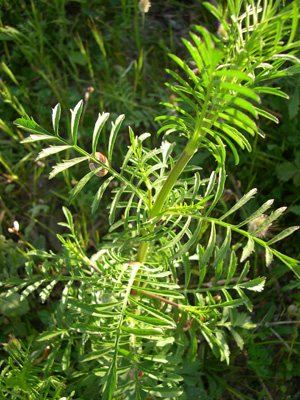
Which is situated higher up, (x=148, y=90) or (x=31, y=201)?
(x=148, y=90)

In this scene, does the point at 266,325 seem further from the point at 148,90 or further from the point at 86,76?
the point at 86,76

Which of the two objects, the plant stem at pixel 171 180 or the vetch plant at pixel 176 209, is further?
the plant stem at pixel 171 180

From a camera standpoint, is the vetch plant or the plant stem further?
the plant stem

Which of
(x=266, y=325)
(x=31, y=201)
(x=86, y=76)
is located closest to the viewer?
(x=266, y=325)


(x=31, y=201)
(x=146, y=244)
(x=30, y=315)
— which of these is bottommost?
(x=30, y=315)

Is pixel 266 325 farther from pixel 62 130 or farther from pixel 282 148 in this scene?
pixel 62 130

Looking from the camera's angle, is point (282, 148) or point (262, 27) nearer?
point (262, 27)

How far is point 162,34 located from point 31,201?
1267 millimetres

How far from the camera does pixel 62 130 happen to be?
2211 millimetres

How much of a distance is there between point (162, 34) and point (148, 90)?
41cm

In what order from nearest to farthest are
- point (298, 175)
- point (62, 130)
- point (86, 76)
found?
point (298, 175)
point (62, 130)
point (86, 76)

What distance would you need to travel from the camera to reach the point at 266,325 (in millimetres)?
1777

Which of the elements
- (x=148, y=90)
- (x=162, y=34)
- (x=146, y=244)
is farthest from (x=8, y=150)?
(x=146, y=244)

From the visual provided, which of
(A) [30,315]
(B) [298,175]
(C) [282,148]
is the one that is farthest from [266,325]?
(A) [30,315]
